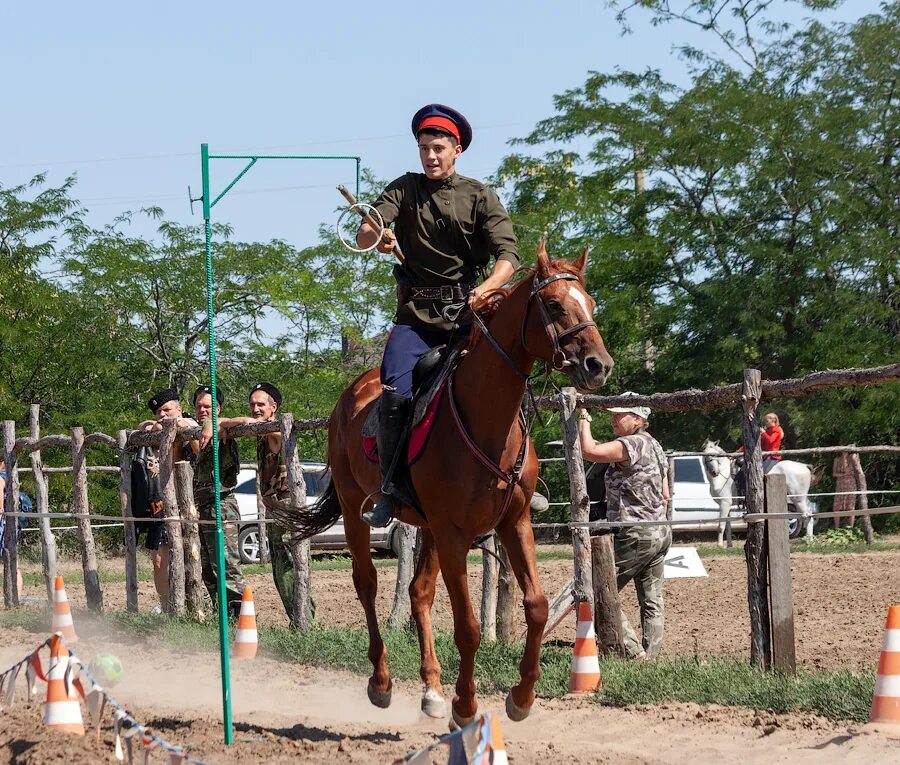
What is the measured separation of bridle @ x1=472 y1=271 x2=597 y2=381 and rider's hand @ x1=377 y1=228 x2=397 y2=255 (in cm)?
64

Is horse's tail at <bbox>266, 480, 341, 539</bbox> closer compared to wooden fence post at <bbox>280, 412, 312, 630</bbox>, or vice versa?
horse's tail at <bbox>266, 480, 341, 539</bbox>

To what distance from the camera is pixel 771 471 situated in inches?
839

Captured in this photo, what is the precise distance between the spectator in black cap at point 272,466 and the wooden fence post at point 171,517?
2.33 ft

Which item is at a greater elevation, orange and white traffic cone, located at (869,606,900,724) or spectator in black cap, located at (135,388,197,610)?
spectator in black cap, located at (135,388,197,610)

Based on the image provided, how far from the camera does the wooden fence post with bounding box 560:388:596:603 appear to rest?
31.0ft

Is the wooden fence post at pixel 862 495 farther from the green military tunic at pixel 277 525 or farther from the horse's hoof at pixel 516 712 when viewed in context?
the horse's hoof at pixel 516 712

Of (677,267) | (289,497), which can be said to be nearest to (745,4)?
(677,267)

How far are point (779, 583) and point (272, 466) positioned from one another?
5986mm

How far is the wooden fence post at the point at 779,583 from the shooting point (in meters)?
8.09

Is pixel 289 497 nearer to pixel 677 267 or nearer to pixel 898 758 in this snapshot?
pixel 898 758

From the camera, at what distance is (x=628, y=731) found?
7105 millimetres

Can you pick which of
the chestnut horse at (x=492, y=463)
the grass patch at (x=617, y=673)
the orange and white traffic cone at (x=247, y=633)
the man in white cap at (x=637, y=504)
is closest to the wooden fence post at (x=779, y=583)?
the grass patch at (x=617, y=673)

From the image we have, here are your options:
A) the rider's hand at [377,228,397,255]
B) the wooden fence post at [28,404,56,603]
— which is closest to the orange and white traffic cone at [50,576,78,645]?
the wooden fence post at [28,404,56,603]

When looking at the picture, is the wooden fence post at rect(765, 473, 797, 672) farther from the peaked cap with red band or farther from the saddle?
the peaked cap with red band
